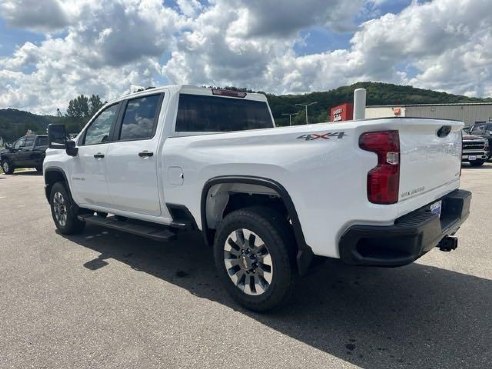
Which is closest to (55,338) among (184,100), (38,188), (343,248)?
(343,248)

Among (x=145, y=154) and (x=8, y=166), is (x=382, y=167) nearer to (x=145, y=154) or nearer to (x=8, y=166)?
(x=145, y=154)

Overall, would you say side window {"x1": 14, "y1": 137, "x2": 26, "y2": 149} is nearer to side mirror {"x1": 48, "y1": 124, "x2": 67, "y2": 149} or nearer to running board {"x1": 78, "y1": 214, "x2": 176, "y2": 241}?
side mirror {"x1": 48, "y1": 124, "x2": 67, "y2": 149}

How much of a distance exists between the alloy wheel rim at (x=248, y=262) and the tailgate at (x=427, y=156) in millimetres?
1173

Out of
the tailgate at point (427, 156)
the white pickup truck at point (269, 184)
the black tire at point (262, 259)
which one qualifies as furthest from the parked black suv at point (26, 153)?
the tailgate at point (427, 156)

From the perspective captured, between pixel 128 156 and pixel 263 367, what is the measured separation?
2749 mm

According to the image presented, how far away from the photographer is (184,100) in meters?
4.21

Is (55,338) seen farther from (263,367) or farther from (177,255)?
(177,255)

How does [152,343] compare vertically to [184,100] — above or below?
below

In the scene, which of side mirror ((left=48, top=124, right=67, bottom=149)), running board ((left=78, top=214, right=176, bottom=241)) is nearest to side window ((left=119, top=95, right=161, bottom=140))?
running board ((left=78, top=214, right=176, bottom=241))

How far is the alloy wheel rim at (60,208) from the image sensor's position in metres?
5.89

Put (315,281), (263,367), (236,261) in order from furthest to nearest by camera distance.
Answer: (315,281) < (236,261) < (263,367)

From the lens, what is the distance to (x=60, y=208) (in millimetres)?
6004

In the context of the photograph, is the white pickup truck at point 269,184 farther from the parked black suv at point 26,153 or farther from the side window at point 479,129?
the side window at point 479,129

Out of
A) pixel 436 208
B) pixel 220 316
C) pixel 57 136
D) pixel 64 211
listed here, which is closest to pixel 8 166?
pixel 64 211
